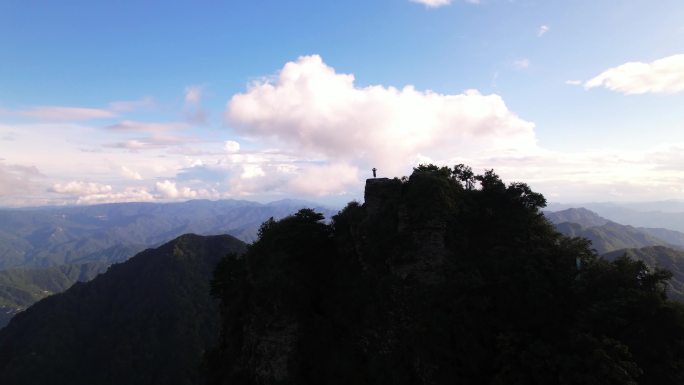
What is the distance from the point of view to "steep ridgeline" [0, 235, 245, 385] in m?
118

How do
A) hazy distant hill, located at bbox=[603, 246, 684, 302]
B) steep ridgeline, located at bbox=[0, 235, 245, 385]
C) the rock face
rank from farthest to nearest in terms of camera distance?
1. hazy distant hill, located at bbox=[603, 246, 684, 302]
2. steep ridgeline, located at bbox=[0, 235, 245, 385]
3. the rock face

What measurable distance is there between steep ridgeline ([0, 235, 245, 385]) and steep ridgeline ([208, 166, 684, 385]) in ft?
267

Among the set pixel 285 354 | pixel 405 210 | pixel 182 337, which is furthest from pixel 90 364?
pixel 405 210

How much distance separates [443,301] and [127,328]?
146417 mm

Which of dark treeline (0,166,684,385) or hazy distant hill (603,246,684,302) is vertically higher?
dark treeline (0,166,684,385)

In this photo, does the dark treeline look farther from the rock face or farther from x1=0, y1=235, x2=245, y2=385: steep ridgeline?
x1=0, y1=235, x2=245, y2=385: steep ridgeline

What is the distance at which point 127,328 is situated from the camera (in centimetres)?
13812

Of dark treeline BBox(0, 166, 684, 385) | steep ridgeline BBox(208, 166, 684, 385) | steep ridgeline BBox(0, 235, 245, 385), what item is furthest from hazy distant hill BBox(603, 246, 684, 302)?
steep ridgeline BBox(0, 235, 245, 385)

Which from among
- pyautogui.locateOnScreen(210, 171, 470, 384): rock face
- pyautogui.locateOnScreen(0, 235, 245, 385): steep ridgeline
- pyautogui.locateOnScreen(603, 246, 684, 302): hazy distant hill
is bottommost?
pyautogui.locateOnScreen(0, 235, 245, 385): steep ridgeline

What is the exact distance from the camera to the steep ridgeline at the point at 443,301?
2233cm

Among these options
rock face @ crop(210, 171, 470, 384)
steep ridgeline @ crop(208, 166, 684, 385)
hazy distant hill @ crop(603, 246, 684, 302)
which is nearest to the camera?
steep ridgeline @ crop(208, 166, 684, 385)

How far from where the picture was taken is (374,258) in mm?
30922

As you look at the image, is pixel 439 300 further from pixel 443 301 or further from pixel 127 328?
pixel 127 328

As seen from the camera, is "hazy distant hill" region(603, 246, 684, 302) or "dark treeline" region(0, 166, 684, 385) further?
"hazy distant hill" region(603, 246, 684, 302)
